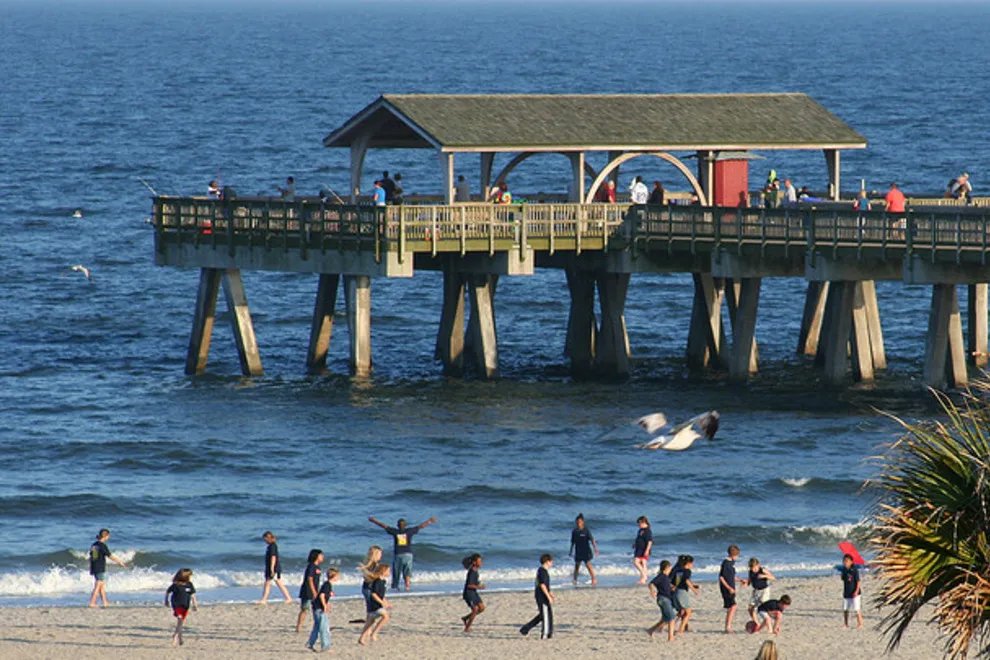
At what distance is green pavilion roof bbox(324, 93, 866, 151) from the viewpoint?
168 feet

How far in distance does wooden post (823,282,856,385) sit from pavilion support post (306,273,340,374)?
1102cm

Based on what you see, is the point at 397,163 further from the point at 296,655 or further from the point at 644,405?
the point at 296,655

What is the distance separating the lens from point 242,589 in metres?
36.7

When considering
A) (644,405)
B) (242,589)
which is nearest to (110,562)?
(242,589)

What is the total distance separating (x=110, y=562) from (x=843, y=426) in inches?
660

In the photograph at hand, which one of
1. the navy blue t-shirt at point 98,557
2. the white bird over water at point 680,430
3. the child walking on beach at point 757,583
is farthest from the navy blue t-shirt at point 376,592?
the white bird over water at point 680,430

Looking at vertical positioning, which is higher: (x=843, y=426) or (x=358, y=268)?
(x=358, y=268)

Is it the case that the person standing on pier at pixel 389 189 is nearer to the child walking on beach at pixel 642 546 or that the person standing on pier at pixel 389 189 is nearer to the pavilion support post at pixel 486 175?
the pavilion support post at pixel 486 175

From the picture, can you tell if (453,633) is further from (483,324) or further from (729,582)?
(483,324)

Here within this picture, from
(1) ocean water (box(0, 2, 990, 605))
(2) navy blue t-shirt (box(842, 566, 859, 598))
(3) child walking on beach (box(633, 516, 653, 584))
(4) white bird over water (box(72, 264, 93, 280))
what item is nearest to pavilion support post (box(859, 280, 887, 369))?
(1) ocean water (box(0, 2, 990, 605))

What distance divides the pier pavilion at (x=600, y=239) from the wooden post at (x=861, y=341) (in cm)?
5

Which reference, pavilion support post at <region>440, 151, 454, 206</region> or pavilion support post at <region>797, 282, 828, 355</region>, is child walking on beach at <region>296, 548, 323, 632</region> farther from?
pavilion support post at <region>797, 282, 828, 355</region>

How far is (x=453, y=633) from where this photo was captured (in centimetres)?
3209

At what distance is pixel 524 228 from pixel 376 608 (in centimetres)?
1986
